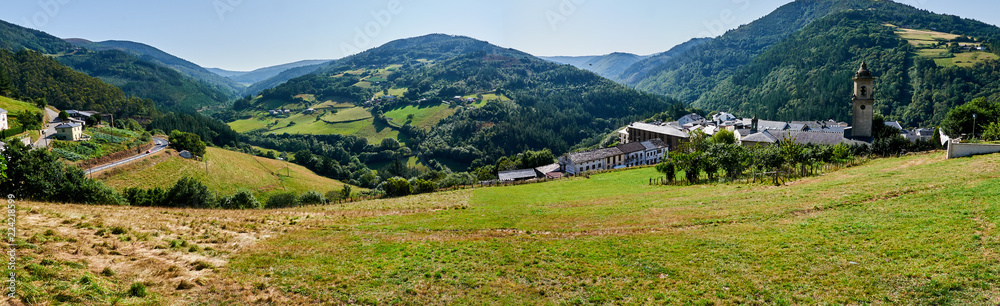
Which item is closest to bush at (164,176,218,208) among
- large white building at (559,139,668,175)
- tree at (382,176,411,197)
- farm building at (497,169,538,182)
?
tree at (382,176,411,197)

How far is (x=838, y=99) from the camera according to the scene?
16088cm

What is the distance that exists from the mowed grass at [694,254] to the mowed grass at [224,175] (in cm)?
5131

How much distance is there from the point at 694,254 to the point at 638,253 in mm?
2240

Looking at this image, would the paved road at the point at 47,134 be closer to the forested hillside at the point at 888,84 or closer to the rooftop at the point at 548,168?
the rooftop at the point at 548,168

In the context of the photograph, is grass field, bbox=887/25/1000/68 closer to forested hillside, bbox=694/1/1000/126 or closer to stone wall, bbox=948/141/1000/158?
forested hillside, bbox=694/1/1000/126

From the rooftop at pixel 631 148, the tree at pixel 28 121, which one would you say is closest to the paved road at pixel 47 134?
the tree at pixel 28 121

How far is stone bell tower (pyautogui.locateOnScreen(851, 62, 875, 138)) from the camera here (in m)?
58.7

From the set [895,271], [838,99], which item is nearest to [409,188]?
[895,271]

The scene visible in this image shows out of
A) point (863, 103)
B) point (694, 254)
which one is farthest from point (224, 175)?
point (863, 103)

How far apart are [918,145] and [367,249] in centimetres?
6506

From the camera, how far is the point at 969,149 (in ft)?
107

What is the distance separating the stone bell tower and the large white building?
3014 centimetres

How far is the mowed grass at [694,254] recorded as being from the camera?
1308 cm

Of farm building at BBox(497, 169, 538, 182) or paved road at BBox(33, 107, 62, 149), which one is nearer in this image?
paved road at BBox(33, 107, 62, 149)
